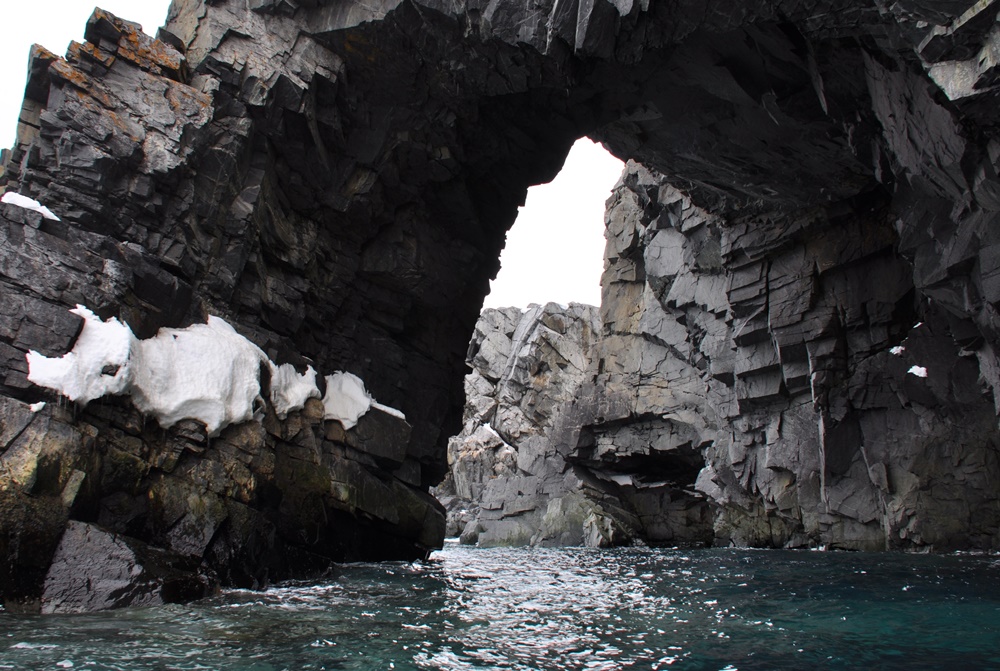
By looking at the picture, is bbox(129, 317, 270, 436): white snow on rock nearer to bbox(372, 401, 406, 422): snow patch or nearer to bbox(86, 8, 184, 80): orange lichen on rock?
bbox(372, 401, 406, 422): snow patch

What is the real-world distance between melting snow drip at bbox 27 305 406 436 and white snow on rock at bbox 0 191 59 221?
221 centimetres

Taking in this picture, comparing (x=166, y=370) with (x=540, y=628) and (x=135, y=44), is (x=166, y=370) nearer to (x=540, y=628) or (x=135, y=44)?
(x=135, y=44)

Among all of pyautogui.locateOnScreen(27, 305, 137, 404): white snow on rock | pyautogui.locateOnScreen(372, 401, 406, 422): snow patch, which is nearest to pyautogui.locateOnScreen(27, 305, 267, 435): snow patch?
pyautogui.locateOnScreen(27, 305, 137, 404): white snow on rock

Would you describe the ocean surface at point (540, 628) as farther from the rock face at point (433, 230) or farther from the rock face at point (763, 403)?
the rock face at point (763, 403)

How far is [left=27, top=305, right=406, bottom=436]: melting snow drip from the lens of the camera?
11.5 m

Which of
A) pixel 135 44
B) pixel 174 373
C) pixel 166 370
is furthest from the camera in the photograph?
pixel 135 44

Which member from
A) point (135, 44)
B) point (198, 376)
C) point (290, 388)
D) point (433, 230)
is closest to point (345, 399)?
point (290, 388)

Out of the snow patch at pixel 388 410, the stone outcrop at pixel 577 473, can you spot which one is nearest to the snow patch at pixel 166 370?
the snow patch at pixel 388 410

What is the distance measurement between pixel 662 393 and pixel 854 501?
14624 mm

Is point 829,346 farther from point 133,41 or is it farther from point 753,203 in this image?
point 133,41

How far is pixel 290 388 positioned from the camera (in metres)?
17.5

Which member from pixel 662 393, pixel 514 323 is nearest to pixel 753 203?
pixel 662 393

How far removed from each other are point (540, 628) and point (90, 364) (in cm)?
905

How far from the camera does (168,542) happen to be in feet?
39.8
